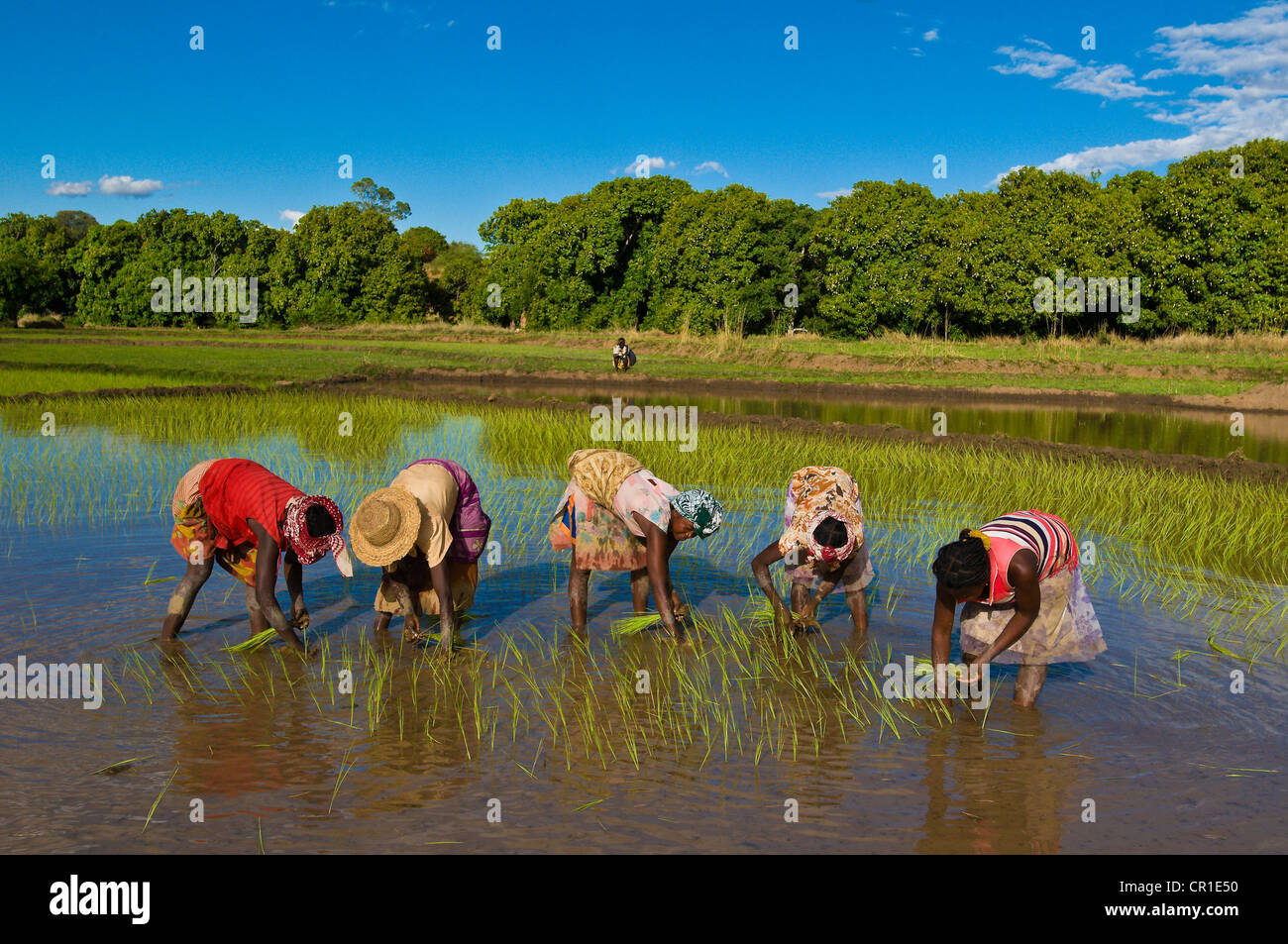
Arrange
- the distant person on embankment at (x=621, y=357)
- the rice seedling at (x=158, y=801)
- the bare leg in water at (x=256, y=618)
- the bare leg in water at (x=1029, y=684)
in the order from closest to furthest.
Answer: the rice seedling at (x=158, y=801), the bare leg in water at (x=1029, y=684), the bare leg in water at (x=256, y=618), the distant person on embankment at (x=621, y=357)

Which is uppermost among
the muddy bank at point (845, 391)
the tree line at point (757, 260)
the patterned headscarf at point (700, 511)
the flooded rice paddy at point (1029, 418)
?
the tree line at point (757, 260)

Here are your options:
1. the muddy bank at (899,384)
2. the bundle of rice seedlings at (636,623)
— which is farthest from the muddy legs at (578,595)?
the muddy bank at (899,384)

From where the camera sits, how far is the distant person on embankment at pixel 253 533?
16.4ft

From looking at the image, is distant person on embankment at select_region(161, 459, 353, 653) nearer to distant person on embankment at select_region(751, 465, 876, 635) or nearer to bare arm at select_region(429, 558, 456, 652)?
bare arm at select_region(429, 558, 456, 652)

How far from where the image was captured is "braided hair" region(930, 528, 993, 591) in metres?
4.17

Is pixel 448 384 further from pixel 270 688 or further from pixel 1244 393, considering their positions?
pixel 270 688

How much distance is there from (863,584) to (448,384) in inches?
768

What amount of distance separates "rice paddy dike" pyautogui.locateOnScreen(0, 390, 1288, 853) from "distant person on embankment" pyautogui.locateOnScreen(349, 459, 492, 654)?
0.26 meters

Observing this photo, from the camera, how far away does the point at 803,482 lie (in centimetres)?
575

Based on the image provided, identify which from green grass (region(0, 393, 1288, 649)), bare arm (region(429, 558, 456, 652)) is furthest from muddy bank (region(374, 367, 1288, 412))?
bare arm (region(429, 558, 456, 652))

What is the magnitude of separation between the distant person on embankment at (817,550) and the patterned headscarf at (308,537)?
2.37 metres

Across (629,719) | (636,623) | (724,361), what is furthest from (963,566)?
(724,361)

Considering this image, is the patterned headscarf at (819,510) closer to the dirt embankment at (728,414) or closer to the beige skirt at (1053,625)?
the beige skirt at (1053,625)
